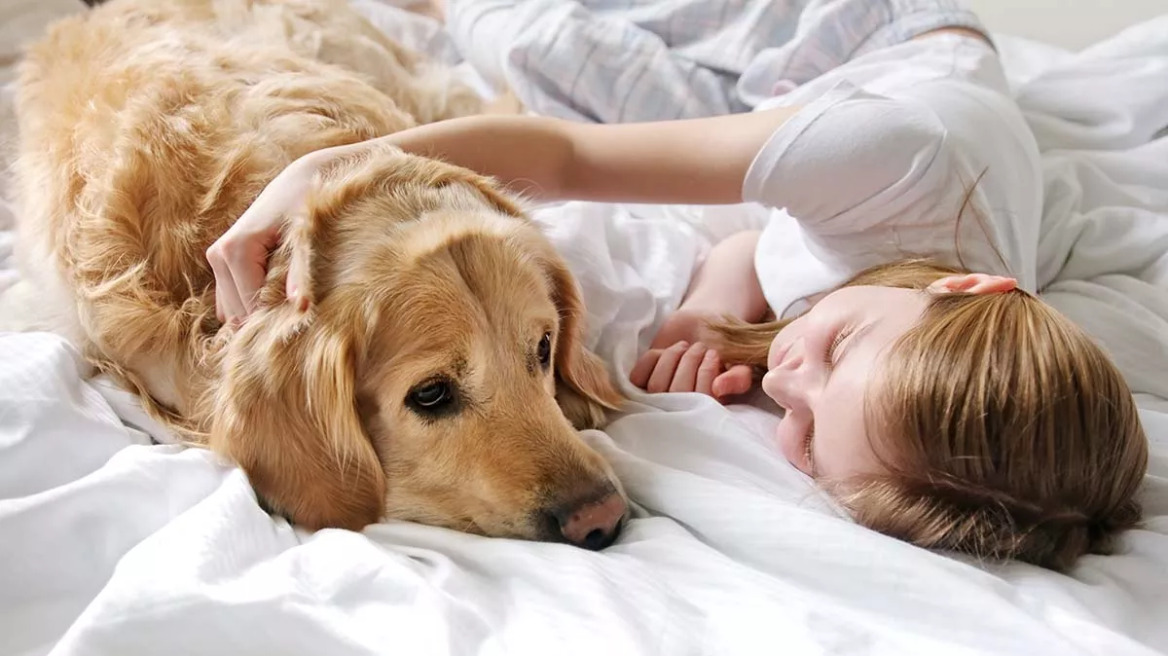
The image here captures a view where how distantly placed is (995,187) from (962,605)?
74cm

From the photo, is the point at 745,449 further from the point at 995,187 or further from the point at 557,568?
the point at 995,187

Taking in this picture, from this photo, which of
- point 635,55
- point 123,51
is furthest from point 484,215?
point 635,55

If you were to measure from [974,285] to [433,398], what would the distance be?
2.10ft

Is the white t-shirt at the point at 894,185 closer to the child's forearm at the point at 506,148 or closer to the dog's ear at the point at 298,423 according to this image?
the child's forearm at the point at 506,148

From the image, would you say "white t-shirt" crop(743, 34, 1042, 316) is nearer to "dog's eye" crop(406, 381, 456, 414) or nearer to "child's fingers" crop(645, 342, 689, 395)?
"child's fingers" crop(645, 342, 689, 395)

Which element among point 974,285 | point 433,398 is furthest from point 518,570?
point 974,285

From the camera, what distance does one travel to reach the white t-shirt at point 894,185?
124 cm

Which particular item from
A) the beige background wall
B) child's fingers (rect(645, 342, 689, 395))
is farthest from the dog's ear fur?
the beige background wall

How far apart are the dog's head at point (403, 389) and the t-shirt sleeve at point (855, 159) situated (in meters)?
0.42

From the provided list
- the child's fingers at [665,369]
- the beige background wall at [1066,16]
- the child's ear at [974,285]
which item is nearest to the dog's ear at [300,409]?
the child's fingers at [665,369]

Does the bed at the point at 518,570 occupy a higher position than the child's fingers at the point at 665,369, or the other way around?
the bed at the point at 518,570

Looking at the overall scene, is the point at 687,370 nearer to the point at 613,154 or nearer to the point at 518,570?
the point at 613,154

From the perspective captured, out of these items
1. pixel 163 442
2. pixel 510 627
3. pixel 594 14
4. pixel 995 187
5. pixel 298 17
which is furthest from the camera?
pixel 594 14

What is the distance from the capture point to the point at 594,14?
1.98 meters
